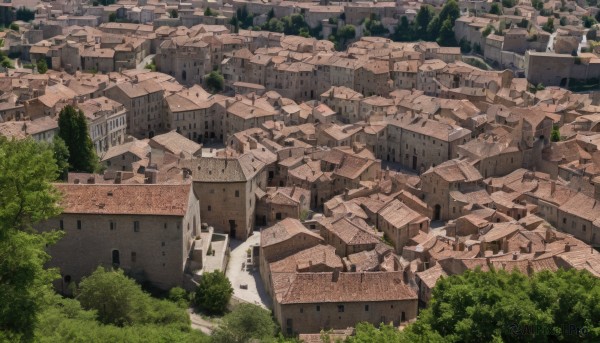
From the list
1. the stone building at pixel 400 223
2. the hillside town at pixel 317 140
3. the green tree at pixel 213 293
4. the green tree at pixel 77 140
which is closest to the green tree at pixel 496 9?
the hillside town at pixel 317 140

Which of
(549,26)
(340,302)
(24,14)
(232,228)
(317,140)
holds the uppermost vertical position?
(549,26)

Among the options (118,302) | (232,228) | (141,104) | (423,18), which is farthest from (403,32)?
(118,302)

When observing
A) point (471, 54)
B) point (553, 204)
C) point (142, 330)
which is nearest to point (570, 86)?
point (471, 54)

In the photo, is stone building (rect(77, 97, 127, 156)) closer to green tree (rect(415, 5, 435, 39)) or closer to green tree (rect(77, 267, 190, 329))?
green tree (rect(77, 267, 190, 329))

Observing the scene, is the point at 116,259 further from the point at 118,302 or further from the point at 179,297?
the point at 118,302

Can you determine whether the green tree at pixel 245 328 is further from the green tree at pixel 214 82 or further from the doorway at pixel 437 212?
the green tree at pixel 214 82
